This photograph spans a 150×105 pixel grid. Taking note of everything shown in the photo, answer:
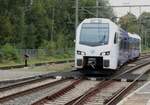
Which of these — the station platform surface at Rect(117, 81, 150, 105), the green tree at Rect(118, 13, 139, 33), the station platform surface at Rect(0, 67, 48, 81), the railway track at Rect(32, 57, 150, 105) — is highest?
the green tree at Rect(118, 13, 139, 33)

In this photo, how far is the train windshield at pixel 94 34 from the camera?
26031 millimetres

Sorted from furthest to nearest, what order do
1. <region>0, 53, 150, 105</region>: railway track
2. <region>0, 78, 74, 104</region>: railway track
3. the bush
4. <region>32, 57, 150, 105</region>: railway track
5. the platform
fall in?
the bush
the platform
<region>0, 78, 74, 104</region>: railway track
<region>0, 53, 150, 105</region>: railway track
<region>32, 57, 150, 105</region>: railway track

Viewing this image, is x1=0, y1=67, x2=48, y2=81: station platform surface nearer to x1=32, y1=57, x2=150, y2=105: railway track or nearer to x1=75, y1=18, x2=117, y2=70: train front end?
x1=75, y1=18, x2=117, y2=70: train front end

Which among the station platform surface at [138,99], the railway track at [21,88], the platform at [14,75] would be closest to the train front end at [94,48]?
the railway track at [21,88]

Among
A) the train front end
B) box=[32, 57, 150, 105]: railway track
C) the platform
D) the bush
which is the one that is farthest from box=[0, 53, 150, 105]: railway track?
the bush

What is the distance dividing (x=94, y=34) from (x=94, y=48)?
3.55ft

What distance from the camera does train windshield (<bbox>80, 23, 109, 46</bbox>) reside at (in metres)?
26.0

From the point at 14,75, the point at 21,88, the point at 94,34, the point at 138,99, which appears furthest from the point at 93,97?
the point at 14,75

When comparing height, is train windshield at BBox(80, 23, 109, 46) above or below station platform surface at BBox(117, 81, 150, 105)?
above

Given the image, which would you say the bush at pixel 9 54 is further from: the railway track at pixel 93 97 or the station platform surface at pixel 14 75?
the railway track at pixel 93 97

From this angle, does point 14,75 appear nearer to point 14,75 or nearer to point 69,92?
point 14,75

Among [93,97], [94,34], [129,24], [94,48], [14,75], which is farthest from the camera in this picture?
[129,24]

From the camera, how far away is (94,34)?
2642 cm

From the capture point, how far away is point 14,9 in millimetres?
70250
